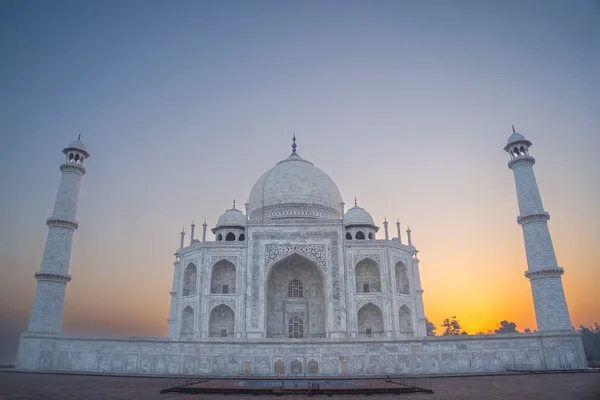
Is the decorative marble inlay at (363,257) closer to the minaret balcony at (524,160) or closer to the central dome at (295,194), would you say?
the central dome at (295,194)

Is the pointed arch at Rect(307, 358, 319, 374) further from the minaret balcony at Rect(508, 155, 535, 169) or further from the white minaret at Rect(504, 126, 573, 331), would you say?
the minaret balcony at Rect(508, 155, 535, 169)

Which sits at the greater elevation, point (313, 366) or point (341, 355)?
point (341, 355)

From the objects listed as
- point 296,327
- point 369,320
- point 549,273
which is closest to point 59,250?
point 296,327

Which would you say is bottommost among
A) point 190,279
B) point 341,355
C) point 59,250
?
point 341,355

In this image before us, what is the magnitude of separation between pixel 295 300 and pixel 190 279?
6388mm

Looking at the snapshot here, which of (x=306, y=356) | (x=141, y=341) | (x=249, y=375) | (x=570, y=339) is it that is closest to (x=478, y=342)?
(x=570, y=339)

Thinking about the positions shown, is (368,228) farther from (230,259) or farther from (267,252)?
(230,259)

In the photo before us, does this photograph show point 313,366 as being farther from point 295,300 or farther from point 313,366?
point 295,300

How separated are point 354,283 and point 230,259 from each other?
7084mm

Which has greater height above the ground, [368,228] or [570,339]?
[368,228]

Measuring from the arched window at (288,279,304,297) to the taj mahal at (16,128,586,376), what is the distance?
60 millimetres

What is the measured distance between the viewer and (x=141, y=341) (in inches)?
691

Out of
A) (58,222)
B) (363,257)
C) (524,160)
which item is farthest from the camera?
(363,257)

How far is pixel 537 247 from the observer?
20.0 metres
